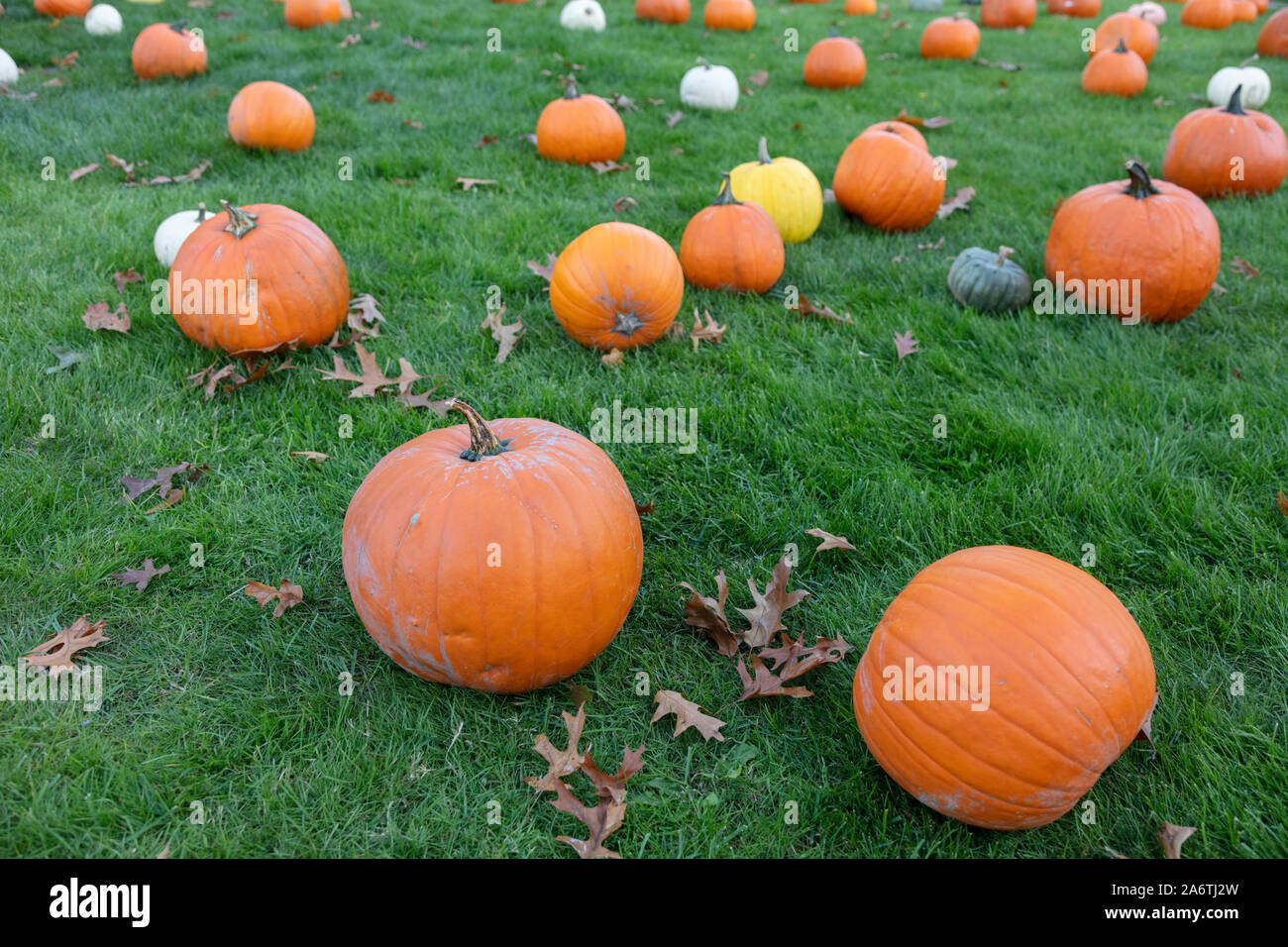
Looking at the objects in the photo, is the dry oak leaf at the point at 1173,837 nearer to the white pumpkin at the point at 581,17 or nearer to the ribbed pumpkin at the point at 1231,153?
the ribbed pumpkin at the point at 1231,153

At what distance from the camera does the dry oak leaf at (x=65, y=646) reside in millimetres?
2607

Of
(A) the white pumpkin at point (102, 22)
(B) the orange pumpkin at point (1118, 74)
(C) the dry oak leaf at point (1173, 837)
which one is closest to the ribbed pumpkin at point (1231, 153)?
(B) the orange pumpkin at point (1118, 74)

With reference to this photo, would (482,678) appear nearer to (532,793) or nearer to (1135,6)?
(532,793)

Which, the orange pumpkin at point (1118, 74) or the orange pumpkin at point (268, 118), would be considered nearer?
the orange pumpkin at point (268, 118)

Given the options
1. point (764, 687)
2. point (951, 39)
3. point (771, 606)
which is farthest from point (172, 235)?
Answer: point (951, 39)

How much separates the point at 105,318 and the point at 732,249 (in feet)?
11.1

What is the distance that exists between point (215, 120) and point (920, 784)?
7.65m

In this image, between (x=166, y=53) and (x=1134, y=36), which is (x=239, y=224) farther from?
(x=1134, y=36)

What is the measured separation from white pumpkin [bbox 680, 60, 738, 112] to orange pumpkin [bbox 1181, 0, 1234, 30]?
9733 millimetres

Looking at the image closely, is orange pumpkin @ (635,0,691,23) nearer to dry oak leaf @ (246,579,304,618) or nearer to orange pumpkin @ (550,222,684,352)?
orange pumpkin @ (550,222,684,352)

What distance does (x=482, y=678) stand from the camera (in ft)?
8.32

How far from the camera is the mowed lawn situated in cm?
227

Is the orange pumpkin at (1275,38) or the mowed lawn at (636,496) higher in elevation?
the orange pumpkin at (1275,38)

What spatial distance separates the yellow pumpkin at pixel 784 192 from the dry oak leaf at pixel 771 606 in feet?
10.6
